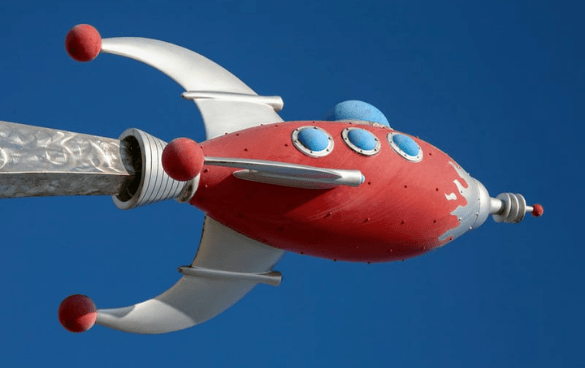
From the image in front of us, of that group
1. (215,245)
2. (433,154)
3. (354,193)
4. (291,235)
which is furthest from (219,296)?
(433,154)

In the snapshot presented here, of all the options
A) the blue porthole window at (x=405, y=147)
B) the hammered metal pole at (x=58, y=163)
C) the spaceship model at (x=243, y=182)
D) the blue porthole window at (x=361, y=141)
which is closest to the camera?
the hammered metal pole at (x=58, y=163)

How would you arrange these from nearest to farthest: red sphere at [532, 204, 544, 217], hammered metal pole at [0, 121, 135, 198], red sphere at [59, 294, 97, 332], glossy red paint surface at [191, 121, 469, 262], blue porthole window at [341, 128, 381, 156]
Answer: hammered metal pole at [0, 121, 135, 198] < red sphere at [59, 294, 97, 332] < glossy red paint surface at [191, 121, 469, 262] < blue porthole window at [341, 128, 381, 156] < red sphere at [532, 204, 544, 217]

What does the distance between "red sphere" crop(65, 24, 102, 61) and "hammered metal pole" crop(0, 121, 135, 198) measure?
672 mm

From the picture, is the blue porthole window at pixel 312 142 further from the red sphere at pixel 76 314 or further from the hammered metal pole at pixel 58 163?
the red sphere at pixel 76 314

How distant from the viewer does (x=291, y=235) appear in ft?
22.0

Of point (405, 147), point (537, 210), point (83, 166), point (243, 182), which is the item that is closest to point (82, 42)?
point (83, 166)

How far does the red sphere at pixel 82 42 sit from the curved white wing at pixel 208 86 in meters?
0.37

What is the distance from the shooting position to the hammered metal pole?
582cm

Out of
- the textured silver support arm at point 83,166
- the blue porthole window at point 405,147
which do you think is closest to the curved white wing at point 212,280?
the textured silver support arm at point 83,166

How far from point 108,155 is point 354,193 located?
1.55 meters

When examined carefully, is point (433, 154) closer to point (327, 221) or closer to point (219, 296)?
point (327, 221)

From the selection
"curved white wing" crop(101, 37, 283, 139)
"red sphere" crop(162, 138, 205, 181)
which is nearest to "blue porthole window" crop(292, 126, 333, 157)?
"curved white wing" crop(101, 37, 283, 139)

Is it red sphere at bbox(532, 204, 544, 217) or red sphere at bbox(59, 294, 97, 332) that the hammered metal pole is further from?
red sphere at bbox(532, 204, 544, 217)

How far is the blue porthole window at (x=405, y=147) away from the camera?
691cm
